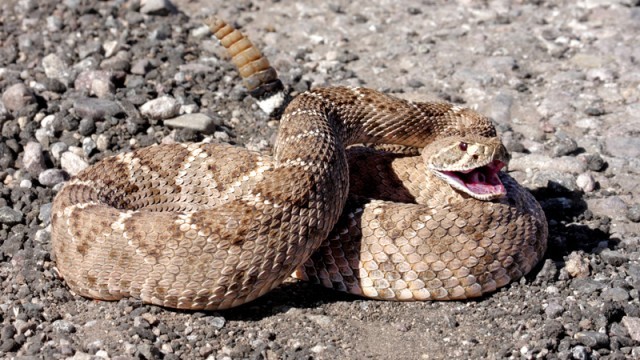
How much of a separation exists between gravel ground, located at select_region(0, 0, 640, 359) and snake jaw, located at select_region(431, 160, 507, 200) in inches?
25.9

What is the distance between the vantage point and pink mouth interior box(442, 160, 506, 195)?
6422 millimetres

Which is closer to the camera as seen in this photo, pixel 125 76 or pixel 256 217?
pixel 256 217

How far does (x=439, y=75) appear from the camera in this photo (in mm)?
9633

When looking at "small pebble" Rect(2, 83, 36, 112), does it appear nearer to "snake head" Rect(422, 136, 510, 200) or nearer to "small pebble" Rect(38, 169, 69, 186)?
"small pebble" Rect(38, 169, 69, 186)

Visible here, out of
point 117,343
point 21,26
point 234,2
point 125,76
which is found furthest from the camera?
point 234,2

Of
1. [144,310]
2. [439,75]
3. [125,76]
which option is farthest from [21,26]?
[144,310]

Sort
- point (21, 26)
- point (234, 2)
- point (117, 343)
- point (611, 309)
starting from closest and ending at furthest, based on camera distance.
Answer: point (117, 343)
point (611, 309)
point (21, 26)
point (234, 2)

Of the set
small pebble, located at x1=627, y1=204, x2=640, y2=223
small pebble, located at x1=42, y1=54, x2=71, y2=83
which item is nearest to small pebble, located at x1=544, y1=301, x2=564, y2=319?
small pebble, located at x1=627, y1=204, x2=640, y2=223

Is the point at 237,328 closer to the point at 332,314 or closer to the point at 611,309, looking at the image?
the point at 332,314

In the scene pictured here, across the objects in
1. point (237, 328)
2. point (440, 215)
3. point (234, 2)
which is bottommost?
point (234, 2)

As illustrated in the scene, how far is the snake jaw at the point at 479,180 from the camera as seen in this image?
6336 mm

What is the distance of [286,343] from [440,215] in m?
1.43

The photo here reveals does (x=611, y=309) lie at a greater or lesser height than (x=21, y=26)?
greater

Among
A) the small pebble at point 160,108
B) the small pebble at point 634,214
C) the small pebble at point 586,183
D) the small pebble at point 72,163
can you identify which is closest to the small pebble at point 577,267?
the small pebble at point 634,214
